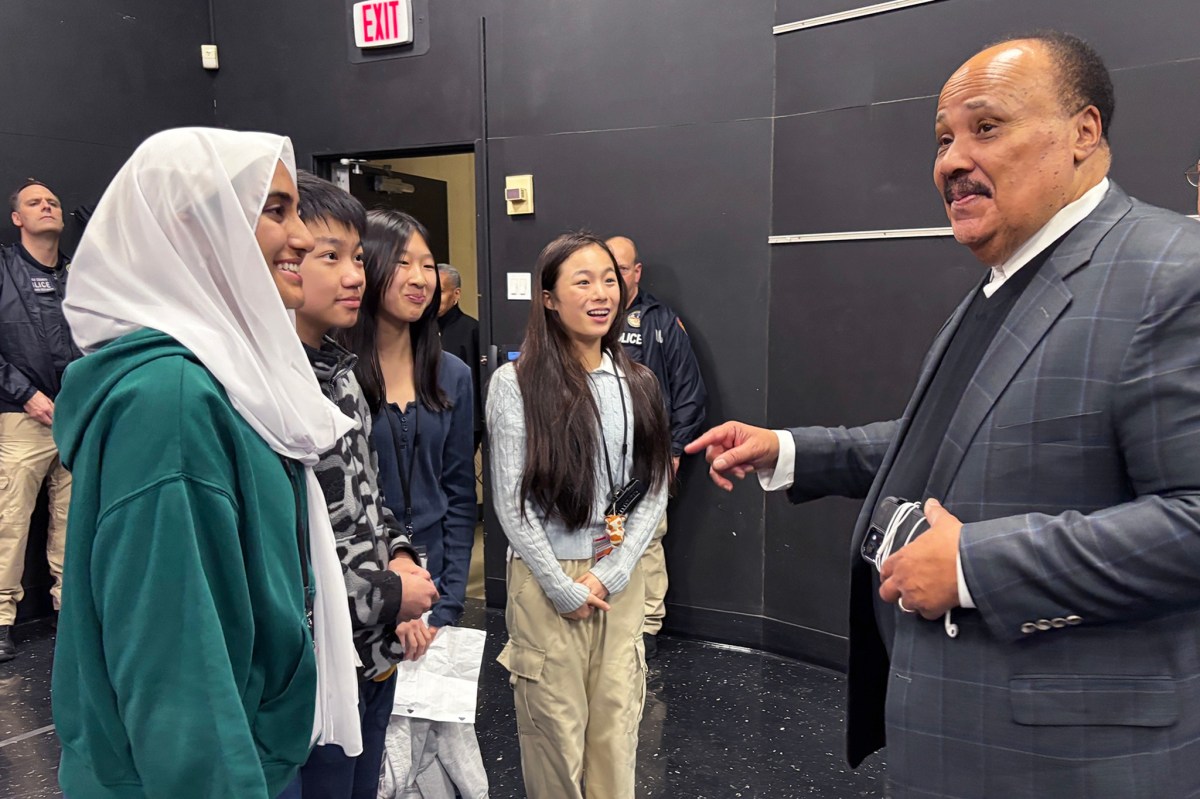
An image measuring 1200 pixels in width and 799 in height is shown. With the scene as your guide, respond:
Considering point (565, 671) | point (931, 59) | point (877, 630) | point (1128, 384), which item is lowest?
point (565, 671)

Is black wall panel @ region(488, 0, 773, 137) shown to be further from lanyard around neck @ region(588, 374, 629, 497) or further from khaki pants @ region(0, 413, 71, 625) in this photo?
khaki pants @ region(0, 413, 71, 625)

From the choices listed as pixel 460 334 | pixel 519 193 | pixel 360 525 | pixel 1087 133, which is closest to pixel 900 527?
pixel 1087 133

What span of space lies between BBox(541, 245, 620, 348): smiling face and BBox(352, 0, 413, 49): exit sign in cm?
265

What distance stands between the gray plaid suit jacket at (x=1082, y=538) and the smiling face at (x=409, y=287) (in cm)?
131

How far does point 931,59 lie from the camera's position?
2.92 meters

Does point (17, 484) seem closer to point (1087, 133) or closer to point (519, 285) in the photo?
point (519, 285)

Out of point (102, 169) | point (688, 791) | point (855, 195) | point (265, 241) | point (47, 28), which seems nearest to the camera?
point (265, 241)

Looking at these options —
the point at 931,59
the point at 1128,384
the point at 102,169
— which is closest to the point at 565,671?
the point at 1128,384

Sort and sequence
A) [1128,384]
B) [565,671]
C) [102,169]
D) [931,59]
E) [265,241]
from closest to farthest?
1. [1128,384]
2. [265,241]
3. [565,671]
4. [931,59]
5. [102,169]

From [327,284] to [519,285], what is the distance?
2.45 metres

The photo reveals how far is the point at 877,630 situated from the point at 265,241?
1.20 metres

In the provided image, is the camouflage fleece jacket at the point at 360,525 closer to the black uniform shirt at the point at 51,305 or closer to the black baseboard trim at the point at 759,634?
the black baseboard trim at the point at 759,634

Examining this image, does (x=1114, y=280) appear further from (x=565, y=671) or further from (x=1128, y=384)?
(x=565, y=671)

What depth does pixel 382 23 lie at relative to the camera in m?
4.23
